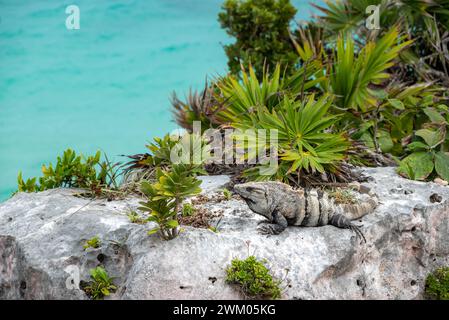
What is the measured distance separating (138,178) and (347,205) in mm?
3098

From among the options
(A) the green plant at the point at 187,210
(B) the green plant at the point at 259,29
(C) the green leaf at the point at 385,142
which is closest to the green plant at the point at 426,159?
(C) the green leaf at the point at 385,142

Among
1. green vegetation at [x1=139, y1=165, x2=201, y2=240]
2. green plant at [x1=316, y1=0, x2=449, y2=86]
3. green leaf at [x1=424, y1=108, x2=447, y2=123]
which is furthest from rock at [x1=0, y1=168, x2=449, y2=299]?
green plant at [x1=316, y1=0, x2=449, y2=86]

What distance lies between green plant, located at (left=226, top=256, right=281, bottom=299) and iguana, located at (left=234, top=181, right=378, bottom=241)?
59 centimetres

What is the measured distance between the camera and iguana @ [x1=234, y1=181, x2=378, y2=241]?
5578mm

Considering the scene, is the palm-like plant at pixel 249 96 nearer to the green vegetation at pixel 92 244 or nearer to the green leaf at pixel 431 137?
the green leaf at pixel 431 137

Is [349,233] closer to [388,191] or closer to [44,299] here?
[388,191]

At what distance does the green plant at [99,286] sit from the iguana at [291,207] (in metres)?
1.43

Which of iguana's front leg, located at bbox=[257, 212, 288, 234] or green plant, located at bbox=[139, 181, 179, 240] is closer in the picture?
green plant, located at bbox=[139, 181, 179, 240]

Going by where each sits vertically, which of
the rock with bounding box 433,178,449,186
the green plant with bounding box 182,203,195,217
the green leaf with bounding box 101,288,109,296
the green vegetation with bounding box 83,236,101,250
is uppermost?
the rock with bounding box 433,178,449,186

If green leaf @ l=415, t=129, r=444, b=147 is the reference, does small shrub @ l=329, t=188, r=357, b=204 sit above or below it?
below

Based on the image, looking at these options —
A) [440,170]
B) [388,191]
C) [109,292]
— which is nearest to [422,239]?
[388,191]

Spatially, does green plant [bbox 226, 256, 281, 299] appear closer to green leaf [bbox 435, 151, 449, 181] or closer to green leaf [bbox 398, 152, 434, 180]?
green leaf [bbox 398, 152, 434, 180]

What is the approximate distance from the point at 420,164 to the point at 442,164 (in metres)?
0.29

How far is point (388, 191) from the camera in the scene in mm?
6941
